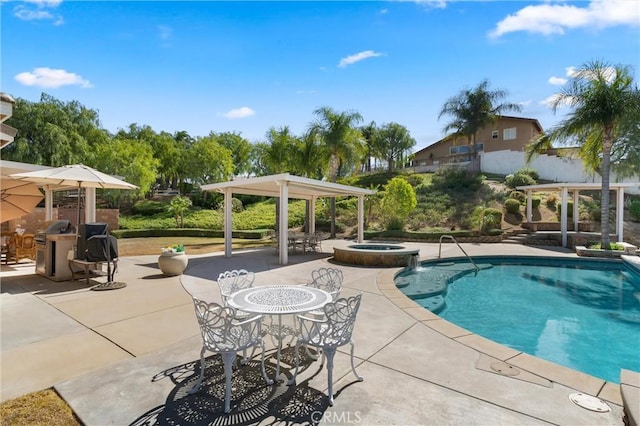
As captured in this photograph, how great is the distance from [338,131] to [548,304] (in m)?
14.1

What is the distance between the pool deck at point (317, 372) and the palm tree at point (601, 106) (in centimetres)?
1319

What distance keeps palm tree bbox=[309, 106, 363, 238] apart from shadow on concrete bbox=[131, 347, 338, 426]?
54.0 ft

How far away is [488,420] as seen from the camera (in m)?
2.66

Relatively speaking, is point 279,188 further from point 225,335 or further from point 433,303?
point 225,335

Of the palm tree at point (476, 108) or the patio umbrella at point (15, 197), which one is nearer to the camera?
the patio umbrella at point (15, 197)

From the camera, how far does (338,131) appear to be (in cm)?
1891

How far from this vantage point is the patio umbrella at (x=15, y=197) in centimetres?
878

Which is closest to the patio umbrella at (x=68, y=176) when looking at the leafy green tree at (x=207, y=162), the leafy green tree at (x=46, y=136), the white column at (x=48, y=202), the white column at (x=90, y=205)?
the white column at (x=90, y=205)

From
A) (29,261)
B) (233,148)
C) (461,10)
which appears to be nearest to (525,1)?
(461,10)

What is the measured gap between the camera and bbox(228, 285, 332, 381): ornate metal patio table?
Result: 10.8ft

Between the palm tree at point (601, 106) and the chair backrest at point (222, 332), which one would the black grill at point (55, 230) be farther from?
the palm tree at point (601, 106)

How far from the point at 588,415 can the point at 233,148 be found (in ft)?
143

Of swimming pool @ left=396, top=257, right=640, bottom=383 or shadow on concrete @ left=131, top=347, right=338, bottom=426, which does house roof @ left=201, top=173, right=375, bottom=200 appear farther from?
shadow on concrete @ left=131, top=347, right=338, bottom=426

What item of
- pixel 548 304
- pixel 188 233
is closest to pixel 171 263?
pixel 548 304
